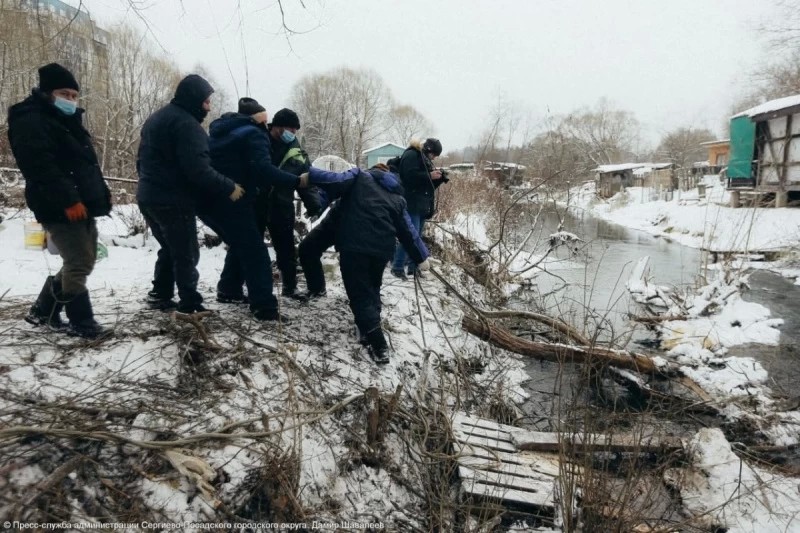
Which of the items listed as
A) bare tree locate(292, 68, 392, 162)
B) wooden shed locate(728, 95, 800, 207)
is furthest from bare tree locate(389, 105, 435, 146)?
wooden shed locate(728, 95, 800, 207)

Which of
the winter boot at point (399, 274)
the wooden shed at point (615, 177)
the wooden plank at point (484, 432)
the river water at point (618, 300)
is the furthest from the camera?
the wooden shed at point (615, 177)

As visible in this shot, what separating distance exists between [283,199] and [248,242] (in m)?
0.67

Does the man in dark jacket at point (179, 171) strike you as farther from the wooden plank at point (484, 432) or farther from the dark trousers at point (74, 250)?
the wooden plank at point (484, 432)

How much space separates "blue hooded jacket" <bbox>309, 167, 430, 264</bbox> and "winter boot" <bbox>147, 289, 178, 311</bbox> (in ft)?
4.68

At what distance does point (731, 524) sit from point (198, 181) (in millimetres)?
4139

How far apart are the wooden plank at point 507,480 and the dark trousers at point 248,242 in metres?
1.92

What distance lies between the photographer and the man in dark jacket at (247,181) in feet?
11.4

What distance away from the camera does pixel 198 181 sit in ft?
10.1

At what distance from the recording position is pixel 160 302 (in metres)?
3.63

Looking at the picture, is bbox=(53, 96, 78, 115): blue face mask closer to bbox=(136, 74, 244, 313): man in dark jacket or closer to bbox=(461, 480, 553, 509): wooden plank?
bbox=(136, 74, 244, 313): man in dark jacket

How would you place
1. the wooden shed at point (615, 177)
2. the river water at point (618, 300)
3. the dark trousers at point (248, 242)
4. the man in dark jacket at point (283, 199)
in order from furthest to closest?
the wooden shed at point (615, 177)
the river water at point (618, 300)
the man in dark jacket at point (283, 199)
the dark trousers at point (248, 242)

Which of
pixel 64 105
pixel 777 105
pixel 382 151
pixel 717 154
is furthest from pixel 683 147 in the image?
pixel 64 105

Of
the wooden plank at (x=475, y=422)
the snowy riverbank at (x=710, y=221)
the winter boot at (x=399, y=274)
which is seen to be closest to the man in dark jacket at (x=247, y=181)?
the wooden plank at (x=475, y=422)

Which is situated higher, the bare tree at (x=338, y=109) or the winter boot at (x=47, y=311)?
the bare tree at (x=338, y=109)
